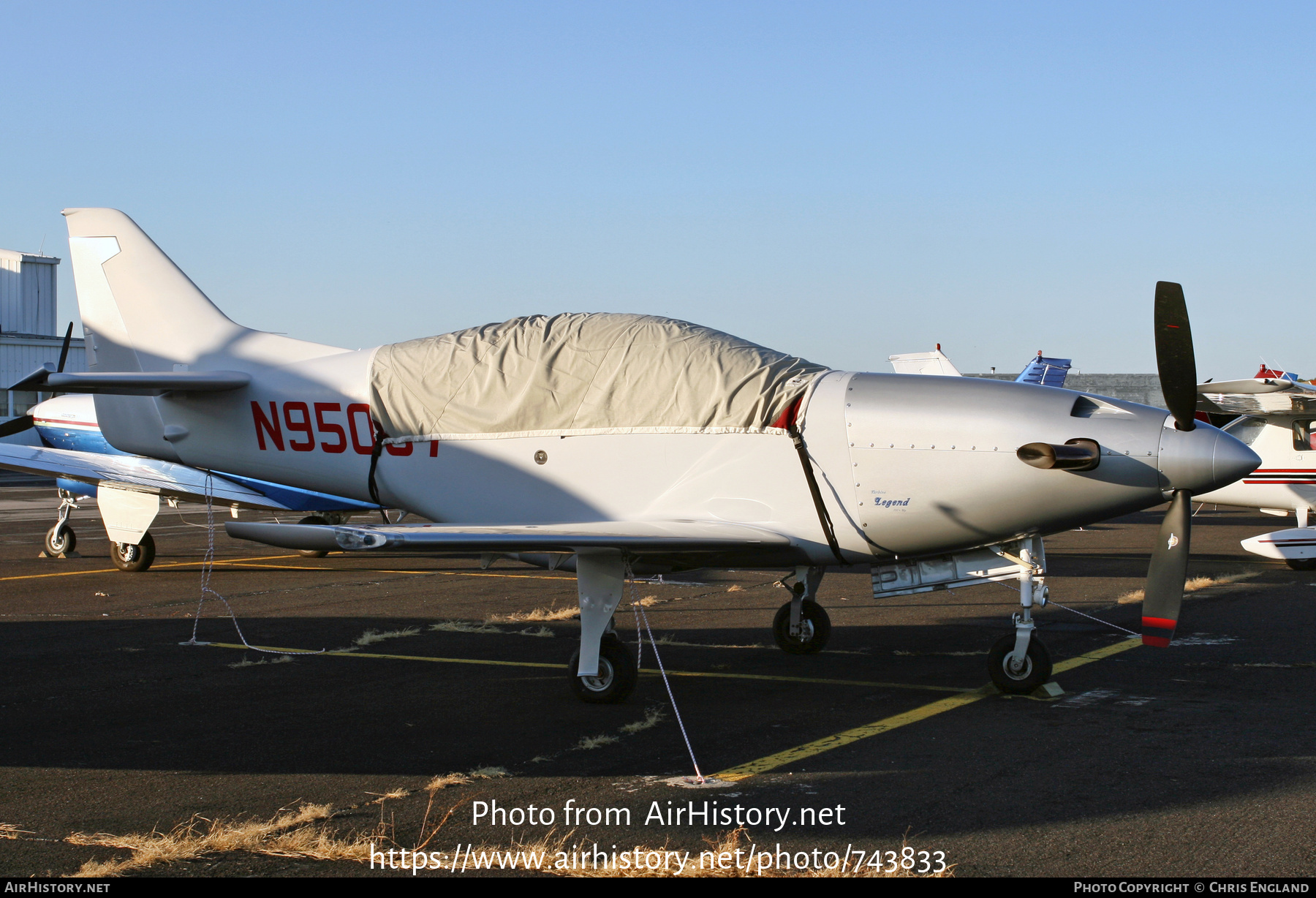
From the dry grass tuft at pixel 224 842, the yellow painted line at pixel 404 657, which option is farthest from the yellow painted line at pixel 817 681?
the dry grass tuft at pixel 224 842

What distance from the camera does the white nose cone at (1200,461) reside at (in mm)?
6840

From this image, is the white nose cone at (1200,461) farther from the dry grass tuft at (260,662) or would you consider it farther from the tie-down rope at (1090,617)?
the dry grass tuft at (260,662)

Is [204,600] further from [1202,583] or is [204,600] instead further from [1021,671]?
[1202,583]

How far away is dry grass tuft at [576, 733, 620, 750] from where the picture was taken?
20.6 feet

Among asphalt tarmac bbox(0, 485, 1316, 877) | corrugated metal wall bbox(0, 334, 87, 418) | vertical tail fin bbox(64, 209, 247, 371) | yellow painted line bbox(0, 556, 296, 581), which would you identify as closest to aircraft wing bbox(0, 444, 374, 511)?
yellow painted line bbox(0, 556, 296, 581)

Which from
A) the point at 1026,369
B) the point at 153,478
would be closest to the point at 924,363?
the point at 1026,369

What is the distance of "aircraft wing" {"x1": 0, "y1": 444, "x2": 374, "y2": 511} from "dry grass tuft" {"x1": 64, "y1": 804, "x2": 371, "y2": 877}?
417 inches

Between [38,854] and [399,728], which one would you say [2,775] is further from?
[399,728]

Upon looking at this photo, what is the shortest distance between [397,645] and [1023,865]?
665 cm

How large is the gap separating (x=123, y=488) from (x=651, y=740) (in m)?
12.3

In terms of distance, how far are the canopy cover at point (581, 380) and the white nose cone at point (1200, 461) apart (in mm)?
2388

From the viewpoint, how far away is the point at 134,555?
1562 centimetres

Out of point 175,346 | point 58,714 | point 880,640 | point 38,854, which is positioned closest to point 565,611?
point 880,640

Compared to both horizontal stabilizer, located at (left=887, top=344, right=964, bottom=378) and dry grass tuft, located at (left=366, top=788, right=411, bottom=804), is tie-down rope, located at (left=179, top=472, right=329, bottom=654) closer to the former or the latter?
dry grass tuft, located at (left=366, top=788, right=411, bottom=804)
